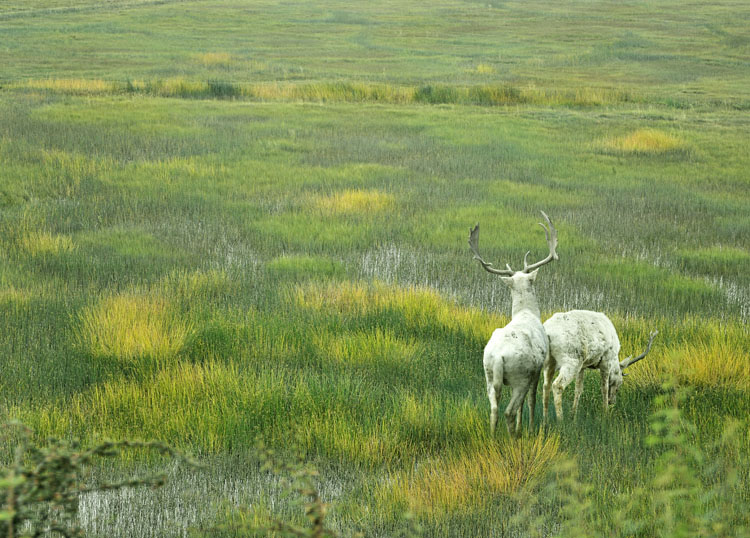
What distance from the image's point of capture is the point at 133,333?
711 cm

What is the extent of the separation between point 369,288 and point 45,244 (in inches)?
181

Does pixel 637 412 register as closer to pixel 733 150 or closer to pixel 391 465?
pixel 391 465

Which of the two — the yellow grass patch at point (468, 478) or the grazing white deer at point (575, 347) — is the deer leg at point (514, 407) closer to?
the yellow grass patch at point (468, 478)

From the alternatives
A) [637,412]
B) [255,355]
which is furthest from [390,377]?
[637,412]

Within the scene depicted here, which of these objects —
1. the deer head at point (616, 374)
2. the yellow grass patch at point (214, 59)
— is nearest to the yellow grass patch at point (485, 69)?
the yellow grass patch at point (214, 59)

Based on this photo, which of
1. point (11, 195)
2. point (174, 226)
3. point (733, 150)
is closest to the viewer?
point (174, 226)

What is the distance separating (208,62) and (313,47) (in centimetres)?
1296

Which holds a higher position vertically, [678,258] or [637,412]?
[637,412]

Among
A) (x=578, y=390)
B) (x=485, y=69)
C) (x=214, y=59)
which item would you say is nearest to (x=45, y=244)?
(x=578, y=390)

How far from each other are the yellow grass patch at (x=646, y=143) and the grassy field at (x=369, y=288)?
0.12m

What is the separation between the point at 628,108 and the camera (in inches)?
1123

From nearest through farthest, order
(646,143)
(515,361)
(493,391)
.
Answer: (515,361), (493,391), (646,143)

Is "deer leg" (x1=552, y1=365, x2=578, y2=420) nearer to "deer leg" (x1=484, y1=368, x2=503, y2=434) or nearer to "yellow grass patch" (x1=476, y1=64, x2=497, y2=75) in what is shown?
"deer leg" (x1=484, y1=368, x2=503, y2=434)

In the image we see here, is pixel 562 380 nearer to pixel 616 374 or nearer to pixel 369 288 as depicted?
pixel 616 374
